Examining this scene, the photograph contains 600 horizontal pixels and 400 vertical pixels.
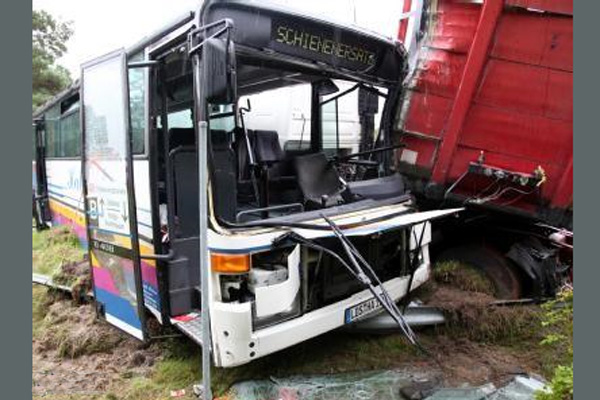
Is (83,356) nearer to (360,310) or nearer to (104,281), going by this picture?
(104,281)

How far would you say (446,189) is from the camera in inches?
169

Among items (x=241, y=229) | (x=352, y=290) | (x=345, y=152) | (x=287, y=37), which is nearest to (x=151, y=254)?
(x=241, y=229)

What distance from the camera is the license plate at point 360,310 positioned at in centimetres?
332

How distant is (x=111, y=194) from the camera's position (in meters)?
3.48

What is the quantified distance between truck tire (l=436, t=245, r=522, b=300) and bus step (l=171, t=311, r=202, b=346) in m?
2.64

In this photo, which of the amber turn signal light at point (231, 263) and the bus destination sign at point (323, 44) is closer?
the amber turn signal light at point (231, 263)

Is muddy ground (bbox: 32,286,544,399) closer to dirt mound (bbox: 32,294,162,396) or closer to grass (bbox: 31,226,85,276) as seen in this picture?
dirt mound (bbox: 32,294,162,396)

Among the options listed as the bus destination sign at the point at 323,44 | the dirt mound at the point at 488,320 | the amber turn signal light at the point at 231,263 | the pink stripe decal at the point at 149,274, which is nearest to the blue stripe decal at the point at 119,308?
the pink stripe decal at the point at 149,274

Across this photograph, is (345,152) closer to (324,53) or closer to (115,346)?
(324,53)

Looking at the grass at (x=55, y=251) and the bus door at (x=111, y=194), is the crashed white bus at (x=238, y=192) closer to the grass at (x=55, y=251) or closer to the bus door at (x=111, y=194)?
the bus door at (x=111, y=194)

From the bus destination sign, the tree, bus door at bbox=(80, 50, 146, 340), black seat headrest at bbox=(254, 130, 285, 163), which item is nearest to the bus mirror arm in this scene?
bus door at bbox=(80, 50, 146, 340)

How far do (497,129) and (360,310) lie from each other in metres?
2.02

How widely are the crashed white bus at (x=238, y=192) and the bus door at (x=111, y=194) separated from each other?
16mm

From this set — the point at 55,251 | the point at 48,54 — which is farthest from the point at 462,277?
the point at 48,54
